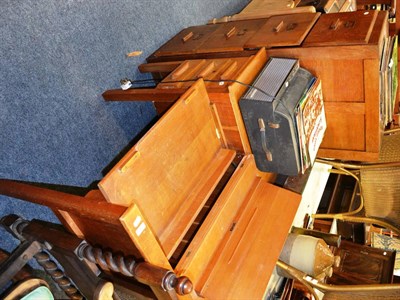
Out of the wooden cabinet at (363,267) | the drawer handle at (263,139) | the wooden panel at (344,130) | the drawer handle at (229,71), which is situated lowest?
the wooden cabinet at (363,267)

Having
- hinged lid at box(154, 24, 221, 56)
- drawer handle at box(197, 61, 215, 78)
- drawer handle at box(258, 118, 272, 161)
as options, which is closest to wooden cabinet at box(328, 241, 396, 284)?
drawer handle at box(258, 118, 272, 161)

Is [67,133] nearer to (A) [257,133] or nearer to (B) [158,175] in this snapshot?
(B) [158,175]

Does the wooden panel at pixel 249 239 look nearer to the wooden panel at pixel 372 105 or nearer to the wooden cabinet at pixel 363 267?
the wooden panel at pixel 372 105

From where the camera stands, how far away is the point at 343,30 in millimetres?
1422

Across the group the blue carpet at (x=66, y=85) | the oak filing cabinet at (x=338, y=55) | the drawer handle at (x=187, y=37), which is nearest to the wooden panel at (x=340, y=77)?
the oak filing cabinet at (x=338, y=55)

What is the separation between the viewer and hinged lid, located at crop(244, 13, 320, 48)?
4.90 feet

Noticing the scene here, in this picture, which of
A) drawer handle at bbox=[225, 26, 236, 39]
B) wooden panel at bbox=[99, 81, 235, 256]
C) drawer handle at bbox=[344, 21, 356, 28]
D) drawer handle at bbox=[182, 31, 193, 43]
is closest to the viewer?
wooden panel at bbox=[99, 81, 235, 256]

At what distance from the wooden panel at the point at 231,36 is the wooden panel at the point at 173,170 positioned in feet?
1.50

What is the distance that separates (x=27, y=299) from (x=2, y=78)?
2.87ft

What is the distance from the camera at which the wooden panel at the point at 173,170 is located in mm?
1015

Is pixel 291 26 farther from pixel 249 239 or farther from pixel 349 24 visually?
pixel 249 239

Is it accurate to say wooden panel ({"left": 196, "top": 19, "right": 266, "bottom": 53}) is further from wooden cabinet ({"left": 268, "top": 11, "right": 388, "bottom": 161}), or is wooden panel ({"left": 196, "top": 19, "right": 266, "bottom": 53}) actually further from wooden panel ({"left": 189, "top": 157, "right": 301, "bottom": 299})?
wooden panel ({"left": 189, "top": 157, "right": 301, "bottom": 299})

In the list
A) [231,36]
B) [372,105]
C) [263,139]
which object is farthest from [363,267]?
[231,36]

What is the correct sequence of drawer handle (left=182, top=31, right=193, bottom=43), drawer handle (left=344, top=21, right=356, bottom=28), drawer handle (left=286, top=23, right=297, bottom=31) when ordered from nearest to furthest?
drawer handle (left=344, top=21, right=356, bottom=28)
drawer handle (left=286, top=23, right=297, bottom=31)
drawer handle (left=182, top=31, right=193, bottom=43)
